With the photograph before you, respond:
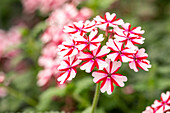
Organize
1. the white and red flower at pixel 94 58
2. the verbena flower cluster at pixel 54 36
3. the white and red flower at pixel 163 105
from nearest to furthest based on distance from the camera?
the white and red flower at pixel 94 58 < the white and red flower at pixel 163 105 < the verbena flower cluster at pixel 54 36

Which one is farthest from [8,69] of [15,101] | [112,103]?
[112,103]

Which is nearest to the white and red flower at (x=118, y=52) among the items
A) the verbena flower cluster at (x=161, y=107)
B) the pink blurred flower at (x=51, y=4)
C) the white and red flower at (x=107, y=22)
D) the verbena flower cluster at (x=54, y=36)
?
the white and red flower at (x=107, y=22)

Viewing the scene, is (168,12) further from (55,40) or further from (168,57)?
(55,40)

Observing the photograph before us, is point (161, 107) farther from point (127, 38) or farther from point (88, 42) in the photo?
point (88, 42)

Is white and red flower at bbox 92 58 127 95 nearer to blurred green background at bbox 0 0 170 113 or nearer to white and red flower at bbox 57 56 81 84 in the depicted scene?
white and red flower at bbox 57 56 81 84

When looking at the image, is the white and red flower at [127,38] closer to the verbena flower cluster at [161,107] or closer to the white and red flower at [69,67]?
the white and red flower at [69,67]

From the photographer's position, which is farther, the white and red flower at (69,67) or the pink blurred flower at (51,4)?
the pink blurred flower at (51,4)

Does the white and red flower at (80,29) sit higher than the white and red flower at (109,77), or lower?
higher
